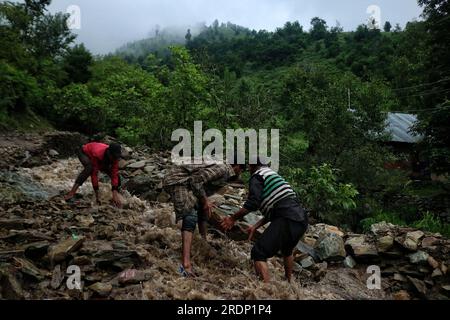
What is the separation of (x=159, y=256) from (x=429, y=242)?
533cm

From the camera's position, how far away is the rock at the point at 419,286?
6.92 metres

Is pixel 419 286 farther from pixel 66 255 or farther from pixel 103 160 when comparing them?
pixel 103 160

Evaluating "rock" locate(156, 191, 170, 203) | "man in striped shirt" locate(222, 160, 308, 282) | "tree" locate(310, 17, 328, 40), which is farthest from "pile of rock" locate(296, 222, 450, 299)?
"tree" locate(310, 17, 328, 40)

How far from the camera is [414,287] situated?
698cm

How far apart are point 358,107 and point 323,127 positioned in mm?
2307

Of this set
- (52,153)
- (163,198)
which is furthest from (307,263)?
(52,153)

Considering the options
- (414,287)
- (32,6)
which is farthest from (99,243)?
(32,6)

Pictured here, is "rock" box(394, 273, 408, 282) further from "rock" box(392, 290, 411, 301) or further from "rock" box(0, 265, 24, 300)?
"rock" box(0, 265, 24, 300)

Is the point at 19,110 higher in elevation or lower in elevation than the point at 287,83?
lower

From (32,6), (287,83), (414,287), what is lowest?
(414,287)

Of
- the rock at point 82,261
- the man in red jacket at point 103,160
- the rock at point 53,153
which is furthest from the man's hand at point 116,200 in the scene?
the rock at point 53,153

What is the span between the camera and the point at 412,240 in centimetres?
754

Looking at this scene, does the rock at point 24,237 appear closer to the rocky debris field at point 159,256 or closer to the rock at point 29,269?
the rocky debris field at point 159,256
